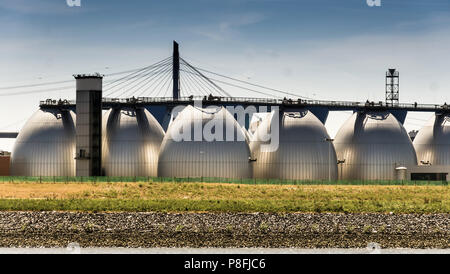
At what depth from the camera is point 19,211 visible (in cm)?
5978

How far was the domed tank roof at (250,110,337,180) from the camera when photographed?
4070 inches

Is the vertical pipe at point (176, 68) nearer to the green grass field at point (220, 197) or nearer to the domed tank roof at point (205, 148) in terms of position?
the domed tank roof at point (205, 148)

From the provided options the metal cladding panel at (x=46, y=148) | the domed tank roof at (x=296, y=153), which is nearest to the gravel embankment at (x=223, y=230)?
the domed tank roof at (x=296, y=153)

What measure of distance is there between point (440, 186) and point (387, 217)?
34.6 meters

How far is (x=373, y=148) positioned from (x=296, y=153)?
13.5 metres

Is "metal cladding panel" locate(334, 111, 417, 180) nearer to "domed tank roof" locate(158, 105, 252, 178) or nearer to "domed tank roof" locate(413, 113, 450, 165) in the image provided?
"domed tank roof" locate(413, 113, 450, 165)

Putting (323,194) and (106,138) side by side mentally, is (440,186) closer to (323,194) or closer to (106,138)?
(323,194)

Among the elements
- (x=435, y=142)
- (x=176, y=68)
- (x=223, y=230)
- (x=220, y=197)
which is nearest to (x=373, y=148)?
(x=435, y=142)

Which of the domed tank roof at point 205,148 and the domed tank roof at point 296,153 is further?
the domed tank roof at point 296,153

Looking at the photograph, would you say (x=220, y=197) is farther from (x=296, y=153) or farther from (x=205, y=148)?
(x=296, y=153)

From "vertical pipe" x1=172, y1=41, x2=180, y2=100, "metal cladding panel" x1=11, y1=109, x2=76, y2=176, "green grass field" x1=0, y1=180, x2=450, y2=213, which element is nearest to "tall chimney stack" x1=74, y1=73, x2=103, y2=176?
"metal cladding panel" x1=11, y1=109, x2=76, y2=176

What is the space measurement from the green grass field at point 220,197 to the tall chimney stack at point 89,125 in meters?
15.5

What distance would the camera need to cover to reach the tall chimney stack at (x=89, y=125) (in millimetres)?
102000

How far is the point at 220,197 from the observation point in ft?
246
